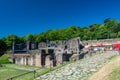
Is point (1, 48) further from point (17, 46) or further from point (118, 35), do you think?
point (118, 35)

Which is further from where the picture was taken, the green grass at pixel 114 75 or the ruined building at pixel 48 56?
the ruined building at pixel 48 56

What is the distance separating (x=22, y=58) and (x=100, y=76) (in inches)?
1604

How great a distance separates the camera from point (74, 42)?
2470 inches

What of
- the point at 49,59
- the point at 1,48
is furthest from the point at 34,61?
the point at 1,48

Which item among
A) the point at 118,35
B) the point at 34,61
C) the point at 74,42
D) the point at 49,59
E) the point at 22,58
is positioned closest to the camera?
the point at 49,59

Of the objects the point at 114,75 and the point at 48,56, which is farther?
the point at 48,56

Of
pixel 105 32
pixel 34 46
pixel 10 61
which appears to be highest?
pixel 105 32

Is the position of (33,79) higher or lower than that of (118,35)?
lower

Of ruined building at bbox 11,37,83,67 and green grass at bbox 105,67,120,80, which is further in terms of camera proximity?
ruined building at bbox 11,37,83,67

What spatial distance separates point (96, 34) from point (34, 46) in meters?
34.1

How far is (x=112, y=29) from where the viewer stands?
96750 mm

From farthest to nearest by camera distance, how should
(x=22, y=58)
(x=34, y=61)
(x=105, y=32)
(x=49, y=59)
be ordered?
(x=105, y=32) < (x=22, y=58) < (x=34, y=61) < (x=49, y=59)

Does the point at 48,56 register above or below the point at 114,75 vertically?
above

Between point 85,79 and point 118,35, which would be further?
point 118,35
